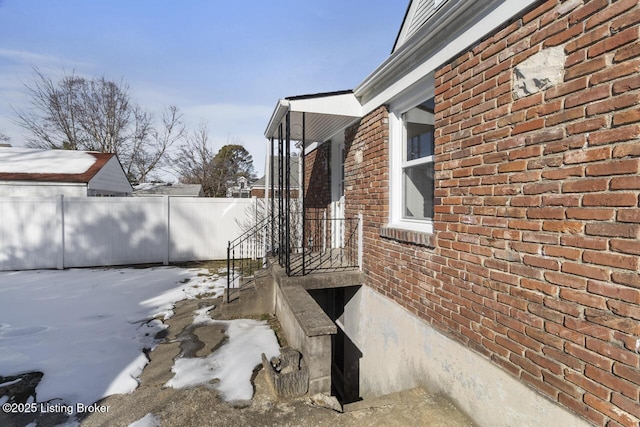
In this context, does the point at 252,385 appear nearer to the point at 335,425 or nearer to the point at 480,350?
the point at 335,425

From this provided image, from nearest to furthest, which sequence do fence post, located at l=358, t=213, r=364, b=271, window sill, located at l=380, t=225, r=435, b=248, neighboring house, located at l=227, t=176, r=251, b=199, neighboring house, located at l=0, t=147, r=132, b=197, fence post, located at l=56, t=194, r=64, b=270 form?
window sill, located at l=380, t=225, r=435, b=248 < fence post, located at l=358, t=213, r=364, b=271 < fence post, located at l=56, t=194, r=64, b=270 < neighboring house, located at l=0, t=147, r=132, b=197 < neighboring house, located at l=227, t=176, r=251, b=199

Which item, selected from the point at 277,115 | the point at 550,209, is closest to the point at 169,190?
the point at 277,115

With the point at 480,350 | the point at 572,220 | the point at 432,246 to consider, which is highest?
the point at 572,220

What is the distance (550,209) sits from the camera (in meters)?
1.86

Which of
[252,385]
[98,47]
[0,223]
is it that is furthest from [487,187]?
[98,47]

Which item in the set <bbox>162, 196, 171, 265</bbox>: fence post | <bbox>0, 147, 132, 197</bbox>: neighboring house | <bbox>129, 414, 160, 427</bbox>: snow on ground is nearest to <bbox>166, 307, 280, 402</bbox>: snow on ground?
<bbox>129, 414, 160, 427</bbox>: snow on ground

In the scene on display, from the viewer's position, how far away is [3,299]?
561 centimetres

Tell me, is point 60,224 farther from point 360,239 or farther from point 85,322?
point 360,239

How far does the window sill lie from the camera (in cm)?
306

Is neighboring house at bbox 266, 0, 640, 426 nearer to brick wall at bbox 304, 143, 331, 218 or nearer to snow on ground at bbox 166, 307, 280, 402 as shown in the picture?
snow on ground at bbox 166, 307, 280, 402

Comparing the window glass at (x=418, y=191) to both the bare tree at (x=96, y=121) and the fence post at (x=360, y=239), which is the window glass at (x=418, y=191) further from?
the bare tree at (x=96, y=121)

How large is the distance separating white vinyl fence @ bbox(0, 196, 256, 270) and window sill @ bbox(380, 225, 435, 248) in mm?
6435

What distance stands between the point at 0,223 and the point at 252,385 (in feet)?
29.3

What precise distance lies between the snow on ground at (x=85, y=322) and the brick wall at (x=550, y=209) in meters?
3.30
